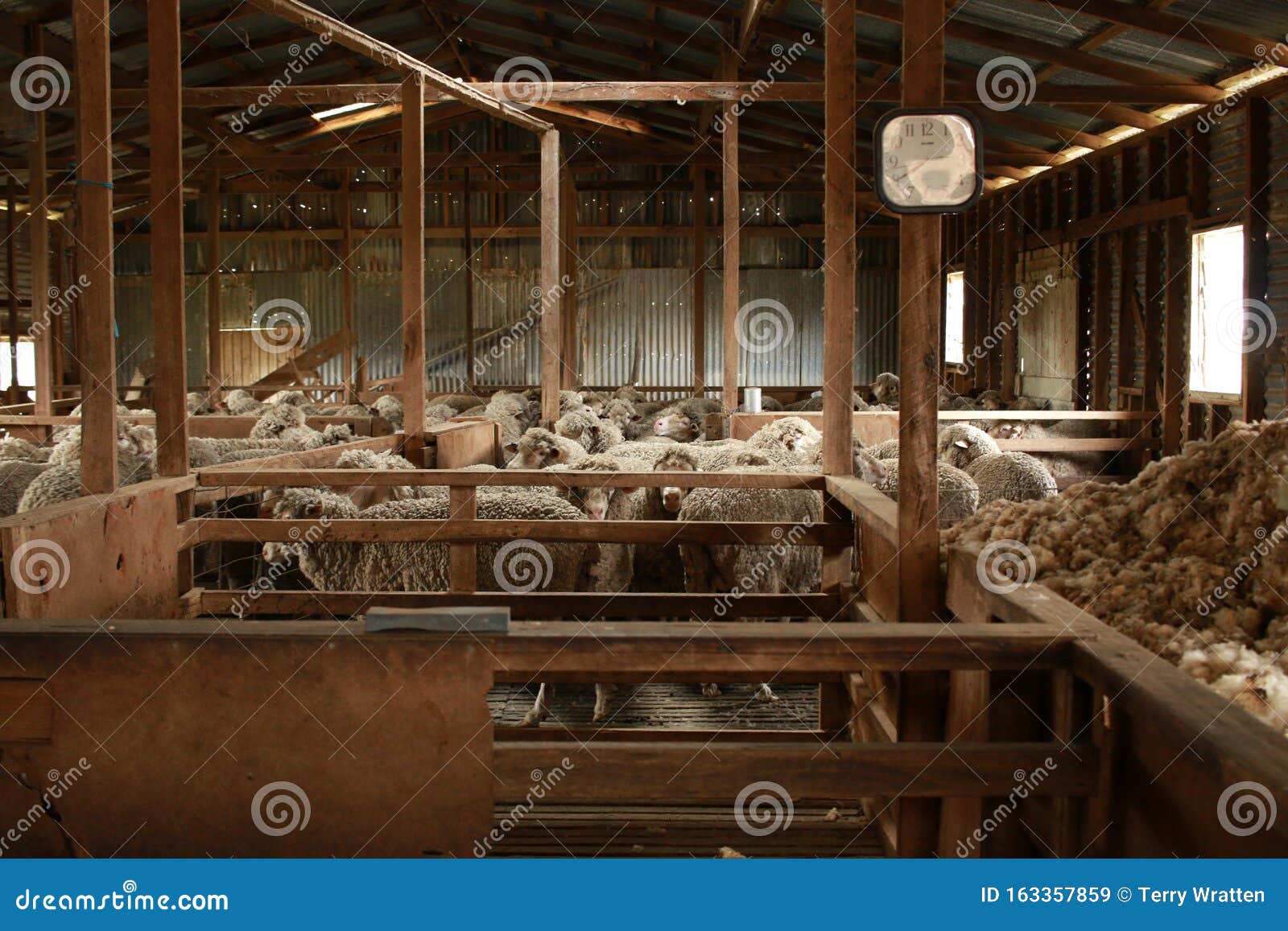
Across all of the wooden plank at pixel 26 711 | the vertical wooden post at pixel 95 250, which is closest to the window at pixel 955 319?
the vertical wooden post at pixel 95 250

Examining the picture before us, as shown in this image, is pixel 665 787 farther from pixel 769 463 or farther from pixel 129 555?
pixel 769 463

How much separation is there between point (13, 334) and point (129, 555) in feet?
57.6

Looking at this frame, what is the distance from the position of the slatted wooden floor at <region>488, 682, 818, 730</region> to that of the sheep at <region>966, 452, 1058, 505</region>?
2.96 m

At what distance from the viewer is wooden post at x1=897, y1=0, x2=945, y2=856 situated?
3.04 meters

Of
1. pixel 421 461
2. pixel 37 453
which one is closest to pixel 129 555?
pixel 421 461

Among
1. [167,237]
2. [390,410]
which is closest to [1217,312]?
[390,410]

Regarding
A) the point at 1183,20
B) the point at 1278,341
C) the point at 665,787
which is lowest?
the point at 665,787

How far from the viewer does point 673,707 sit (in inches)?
216

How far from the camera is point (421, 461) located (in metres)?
7.87

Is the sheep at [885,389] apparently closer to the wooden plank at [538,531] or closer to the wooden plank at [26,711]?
the wooden plank at [538,531]

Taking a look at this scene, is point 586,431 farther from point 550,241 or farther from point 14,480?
point 14,480

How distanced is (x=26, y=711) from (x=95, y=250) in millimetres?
2141

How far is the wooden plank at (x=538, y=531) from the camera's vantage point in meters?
4.68

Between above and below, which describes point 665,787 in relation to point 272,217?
below
